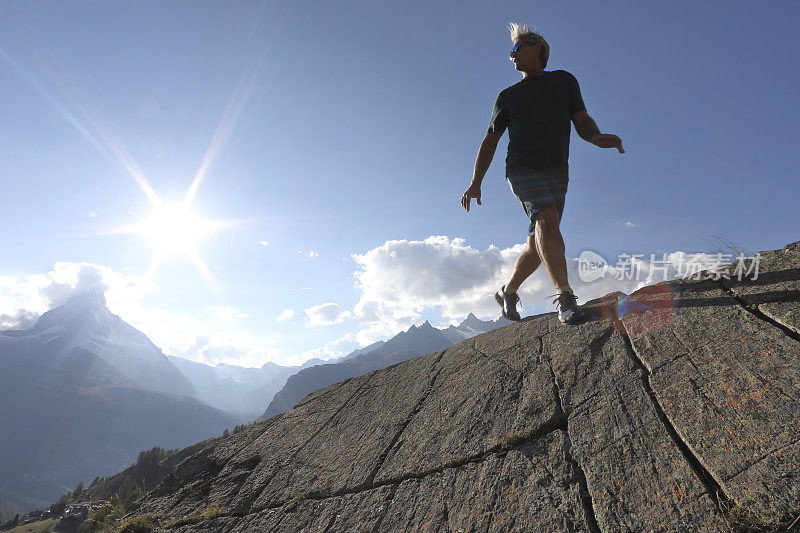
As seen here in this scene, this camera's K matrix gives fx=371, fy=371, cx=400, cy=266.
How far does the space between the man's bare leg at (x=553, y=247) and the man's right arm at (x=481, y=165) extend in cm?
96

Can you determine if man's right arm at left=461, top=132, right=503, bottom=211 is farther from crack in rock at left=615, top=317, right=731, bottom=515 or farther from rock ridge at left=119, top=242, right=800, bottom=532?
crack in rock at left=615, top=317, right=731, bottom=515

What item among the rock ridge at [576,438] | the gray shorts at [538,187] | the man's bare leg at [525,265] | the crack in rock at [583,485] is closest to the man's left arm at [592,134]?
the gray shorts at [538,187]

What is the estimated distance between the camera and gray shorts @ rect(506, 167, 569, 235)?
11.8 feet

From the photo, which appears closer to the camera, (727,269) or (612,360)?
(612,360)

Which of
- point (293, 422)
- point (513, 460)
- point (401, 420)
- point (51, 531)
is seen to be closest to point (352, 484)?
point (401, 420)

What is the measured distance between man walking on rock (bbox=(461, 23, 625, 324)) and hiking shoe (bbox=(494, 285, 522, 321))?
0.44 metres

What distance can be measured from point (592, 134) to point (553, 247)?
131cm

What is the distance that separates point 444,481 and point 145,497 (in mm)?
3887

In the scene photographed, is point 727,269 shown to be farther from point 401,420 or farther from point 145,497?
point 145,497

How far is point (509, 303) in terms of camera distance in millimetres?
4391

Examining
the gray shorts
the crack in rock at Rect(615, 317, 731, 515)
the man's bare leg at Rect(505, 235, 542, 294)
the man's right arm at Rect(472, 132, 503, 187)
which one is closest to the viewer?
the crack in rock at Rect(615, 317, 731, 515)

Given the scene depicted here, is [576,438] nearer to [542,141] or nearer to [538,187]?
[538,187]

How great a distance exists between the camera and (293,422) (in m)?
4.60

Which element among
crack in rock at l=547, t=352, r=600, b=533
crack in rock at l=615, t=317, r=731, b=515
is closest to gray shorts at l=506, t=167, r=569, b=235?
crack in rock at l=615, t=317, r=731, b=515
